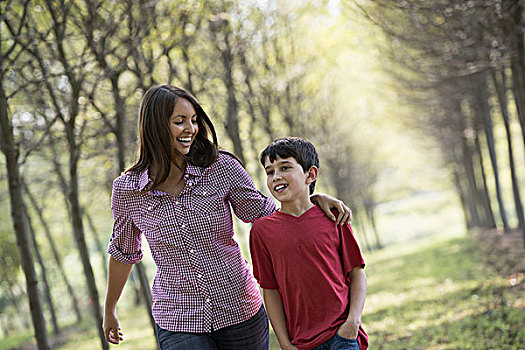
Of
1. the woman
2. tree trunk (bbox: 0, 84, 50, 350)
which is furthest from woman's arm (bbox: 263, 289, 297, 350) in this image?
tree trunk (bbox: 0, 84, 50, 350)

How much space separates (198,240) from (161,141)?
580 millimetres

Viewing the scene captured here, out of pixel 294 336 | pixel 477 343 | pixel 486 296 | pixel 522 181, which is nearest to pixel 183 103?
pixel 294 336

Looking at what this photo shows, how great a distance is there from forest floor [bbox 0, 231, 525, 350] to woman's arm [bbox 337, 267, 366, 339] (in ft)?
12.4

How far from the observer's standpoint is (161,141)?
3014 mm

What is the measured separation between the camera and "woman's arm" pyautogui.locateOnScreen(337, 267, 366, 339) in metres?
2.74

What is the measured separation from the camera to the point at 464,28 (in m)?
7.88

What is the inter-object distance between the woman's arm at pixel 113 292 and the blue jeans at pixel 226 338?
1.41 feet

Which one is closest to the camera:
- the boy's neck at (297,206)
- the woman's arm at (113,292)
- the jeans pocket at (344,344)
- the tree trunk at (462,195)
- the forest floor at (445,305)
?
the jeans pocket at (344,344)

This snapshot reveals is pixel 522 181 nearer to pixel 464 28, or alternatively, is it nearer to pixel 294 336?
pixel 464 28

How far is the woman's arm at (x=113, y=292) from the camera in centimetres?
320

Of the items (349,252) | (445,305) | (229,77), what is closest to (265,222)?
(349,252)

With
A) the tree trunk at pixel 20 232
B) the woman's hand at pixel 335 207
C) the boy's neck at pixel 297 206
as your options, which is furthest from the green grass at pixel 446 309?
the tree trunk at pixel 20 232

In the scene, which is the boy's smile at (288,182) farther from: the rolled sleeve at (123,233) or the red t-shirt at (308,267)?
the rolled sleeve at (123,233)

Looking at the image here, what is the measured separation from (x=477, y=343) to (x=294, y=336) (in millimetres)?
4439
